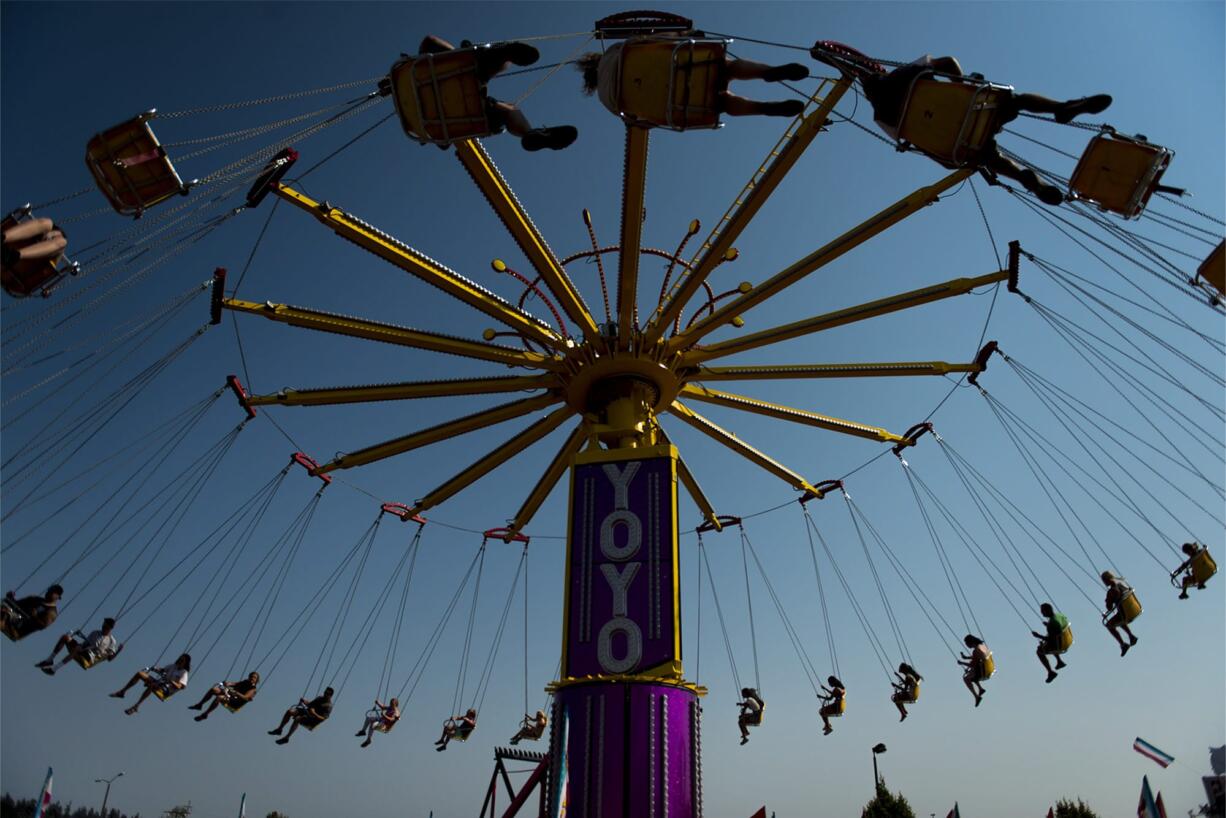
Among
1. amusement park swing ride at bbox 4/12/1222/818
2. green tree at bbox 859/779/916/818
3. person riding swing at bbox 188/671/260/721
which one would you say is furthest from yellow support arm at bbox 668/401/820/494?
green tree at bbox 859/779/916/818

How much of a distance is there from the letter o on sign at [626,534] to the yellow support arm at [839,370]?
372 cm

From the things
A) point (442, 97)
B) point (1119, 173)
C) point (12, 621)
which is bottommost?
point (12, 621)

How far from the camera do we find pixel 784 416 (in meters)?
17.1

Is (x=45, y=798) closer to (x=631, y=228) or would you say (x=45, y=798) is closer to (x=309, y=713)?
(x=309, y=713)

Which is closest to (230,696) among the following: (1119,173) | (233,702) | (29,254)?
(233,702)

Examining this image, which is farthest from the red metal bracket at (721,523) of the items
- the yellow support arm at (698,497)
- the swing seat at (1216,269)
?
the swing seat at (1216,269)

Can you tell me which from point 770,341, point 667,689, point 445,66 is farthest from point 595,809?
point 445,66

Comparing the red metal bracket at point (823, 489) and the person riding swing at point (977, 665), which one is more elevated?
the red metal bracket at point (823, 489)

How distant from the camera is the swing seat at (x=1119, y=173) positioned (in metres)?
9.22

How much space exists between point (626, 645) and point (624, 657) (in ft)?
0.59

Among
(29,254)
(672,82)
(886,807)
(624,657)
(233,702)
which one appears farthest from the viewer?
(886,807)

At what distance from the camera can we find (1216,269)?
9.32m

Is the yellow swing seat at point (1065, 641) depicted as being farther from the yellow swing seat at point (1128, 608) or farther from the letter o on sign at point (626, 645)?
the letter o on sign at point (626, 645)

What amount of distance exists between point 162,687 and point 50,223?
35.1ft
